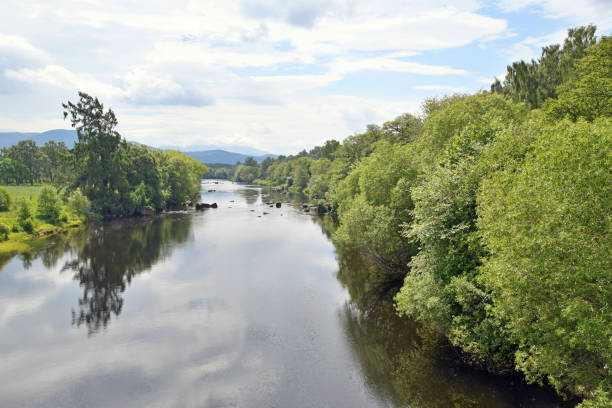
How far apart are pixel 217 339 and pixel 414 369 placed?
51.2 feet

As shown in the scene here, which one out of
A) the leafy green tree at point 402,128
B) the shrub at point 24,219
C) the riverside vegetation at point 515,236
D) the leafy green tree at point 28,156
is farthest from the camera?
the leafy green tree at point 28,156

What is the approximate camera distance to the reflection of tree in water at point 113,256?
3825cm

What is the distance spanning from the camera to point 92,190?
294 feet

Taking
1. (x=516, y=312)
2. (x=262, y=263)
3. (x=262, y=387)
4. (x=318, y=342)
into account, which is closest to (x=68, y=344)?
(x=262, y=387)

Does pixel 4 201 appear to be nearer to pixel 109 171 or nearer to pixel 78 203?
pixel 78 203

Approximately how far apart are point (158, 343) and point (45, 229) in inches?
2240

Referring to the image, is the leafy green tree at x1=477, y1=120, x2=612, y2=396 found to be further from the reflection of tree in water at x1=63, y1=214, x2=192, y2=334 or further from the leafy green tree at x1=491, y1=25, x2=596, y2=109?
the leafy green tree at x1=491, y1=25, x2=596, y2=109

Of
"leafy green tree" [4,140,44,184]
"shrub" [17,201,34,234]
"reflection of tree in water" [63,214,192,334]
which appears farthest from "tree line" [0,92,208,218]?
"leafy green tree" [4,140,44,184]

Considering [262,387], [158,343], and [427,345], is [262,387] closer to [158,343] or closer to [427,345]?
[158,343]

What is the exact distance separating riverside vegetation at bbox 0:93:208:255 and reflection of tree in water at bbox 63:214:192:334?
7019 mm

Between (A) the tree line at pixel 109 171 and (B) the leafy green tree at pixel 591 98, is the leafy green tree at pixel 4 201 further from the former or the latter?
(B) the leafy green tree at pixel 591 98

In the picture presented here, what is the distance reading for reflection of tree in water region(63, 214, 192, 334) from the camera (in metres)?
38.2

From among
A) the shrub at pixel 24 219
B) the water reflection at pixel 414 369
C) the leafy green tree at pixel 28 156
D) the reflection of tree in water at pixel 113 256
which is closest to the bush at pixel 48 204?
the shrub at pixel 24 219

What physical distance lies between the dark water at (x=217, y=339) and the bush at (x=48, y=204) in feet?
80.5
